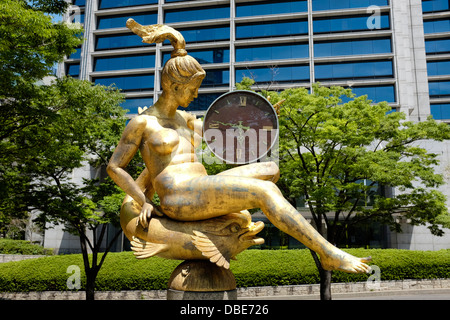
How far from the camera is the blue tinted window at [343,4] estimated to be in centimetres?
3588

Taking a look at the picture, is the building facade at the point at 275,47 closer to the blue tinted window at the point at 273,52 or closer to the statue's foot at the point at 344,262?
the blue tinted window at the point at 273,52

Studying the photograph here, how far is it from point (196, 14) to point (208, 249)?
126 feet

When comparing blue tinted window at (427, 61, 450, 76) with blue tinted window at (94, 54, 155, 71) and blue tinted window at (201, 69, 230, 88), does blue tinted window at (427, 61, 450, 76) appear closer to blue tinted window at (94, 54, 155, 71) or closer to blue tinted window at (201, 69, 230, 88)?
blue tinted window at (201, 69, 230, 88)

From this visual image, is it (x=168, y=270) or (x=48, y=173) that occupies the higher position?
(x=48, y=173)

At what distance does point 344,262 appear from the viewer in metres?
3.55

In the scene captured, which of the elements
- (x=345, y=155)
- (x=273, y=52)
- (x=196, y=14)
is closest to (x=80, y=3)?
(x=196, y=14)

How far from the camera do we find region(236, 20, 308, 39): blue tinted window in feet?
122

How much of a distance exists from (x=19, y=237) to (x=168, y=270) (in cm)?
1992

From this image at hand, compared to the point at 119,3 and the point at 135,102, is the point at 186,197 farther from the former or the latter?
the point at 119,3

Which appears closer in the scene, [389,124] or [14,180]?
[14,180]

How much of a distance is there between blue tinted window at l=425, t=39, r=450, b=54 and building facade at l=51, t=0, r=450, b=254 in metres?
2.50

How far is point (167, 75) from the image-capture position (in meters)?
4.67

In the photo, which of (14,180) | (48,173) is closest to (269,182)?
(14,180)

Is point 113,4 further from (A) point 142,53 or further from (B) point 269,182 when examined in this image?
(B) point 269,182
